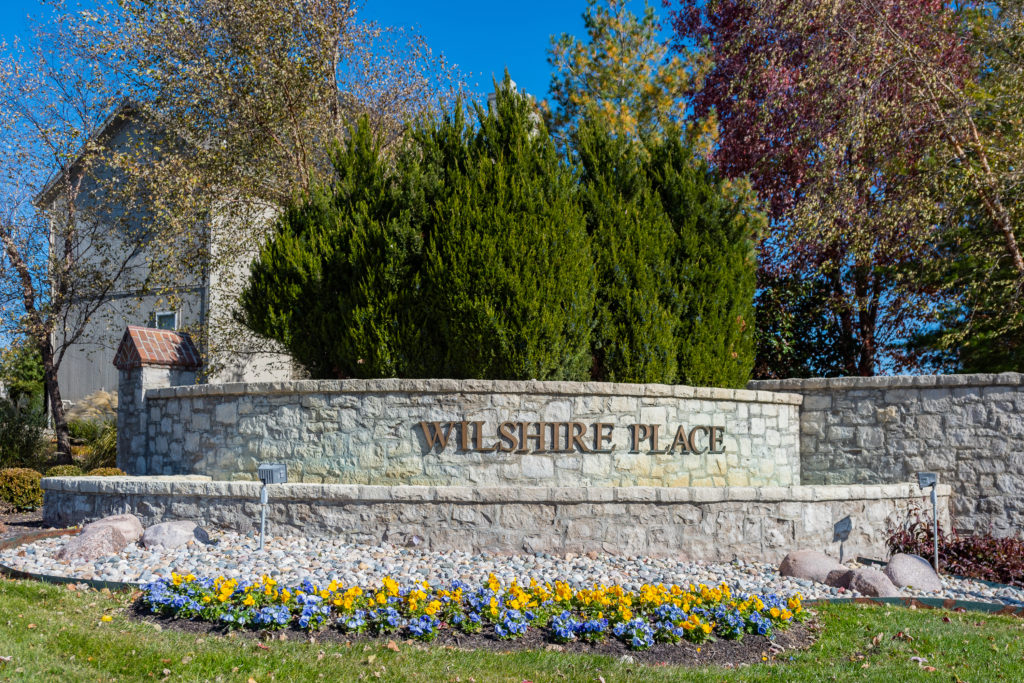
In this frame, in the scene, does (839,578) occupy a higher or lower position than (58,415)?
lower

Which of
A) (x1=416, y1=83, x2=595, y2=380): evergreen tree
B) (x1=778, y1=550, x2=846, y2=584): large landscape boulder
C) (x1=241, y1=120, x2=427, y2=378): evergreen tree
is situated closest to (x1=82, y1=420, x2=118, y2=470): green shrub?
(x1=241, y1=120, x2=427, y2=378): evergreen tree

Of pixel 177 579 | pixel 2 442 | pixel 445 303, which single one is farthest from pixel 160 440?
pixel 2 442

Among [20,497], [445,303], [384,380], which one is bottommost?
[20,497]

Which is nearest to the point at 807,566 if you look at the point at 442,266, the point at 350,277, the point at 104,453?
the point at 442,266

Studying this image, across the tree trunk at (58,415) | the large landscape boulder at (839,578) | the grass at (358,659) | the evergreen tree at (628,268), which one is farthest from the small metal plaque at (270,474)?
the tree trunk at (58,415)

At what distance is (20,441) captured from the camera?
47.3 feet

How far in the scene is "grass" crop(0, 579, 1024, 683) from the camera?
457 centimetres

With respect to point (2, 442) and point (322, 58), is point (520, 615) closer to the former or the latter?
point (322, 58)

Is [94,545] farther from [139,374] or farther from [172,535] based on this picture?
[139,374]

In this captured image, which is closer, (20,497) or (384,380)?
(384,380)

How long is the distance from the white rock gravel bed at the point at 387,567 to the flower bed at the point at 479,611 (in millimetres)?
796

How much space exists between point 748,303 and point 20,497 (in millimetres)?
10326

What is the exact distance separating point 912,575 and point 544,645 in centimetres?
446

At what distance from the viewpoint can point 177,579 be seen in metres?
5.87
